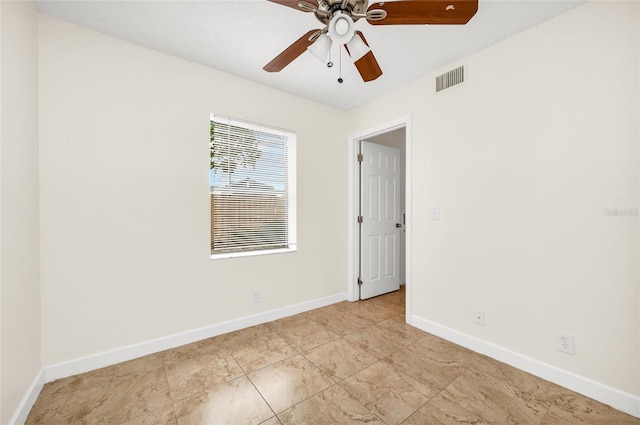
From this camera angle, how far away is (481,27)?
1.92m

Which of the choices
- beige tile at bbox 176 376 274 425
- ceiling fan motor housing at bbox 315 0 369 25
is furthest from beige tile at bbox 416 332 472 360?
ceiling fan motor housing at bbox 315 0 369 25

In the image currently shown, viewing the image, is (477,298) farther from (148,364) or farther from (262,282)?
(148,364)

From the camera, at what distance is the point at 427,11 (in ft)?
4.13

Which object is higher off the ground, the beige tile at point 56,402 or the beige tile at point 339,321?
the beige tile at point 56,402

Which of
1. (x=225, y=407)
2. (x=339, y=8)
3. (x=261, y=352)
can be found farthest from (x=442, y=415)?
(x=339, y=8)

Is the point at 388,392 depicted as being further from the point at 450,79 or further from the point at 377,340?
the point at 450,79

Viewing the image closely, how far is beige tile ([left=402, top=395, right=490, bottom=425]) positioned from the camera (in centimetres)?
146

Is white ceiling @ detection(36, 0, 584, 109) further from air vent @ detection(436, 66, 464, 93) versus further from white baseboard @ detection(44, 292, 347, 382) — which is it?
white baseboard @ detection(44, 292, 347, 382)

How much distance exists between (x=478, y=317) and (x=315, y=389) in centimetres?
149

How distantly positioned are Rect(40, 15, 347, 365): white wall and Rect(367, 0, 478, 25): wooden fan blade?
1.79 m

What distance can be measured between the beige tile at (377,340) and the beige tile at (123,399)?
1.50 metres

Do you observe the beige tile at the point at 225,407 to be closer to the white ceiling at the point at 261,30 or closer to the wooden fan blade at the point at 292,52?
the wooden fan blade at the point at 292,52

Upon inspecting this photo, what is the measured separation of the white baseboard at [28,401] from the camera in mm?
1402

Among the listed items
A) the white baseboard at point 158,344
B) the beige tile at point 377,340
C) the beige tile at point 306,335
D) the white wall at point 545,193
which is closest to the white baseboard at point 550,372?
the white wall at point 545,193
